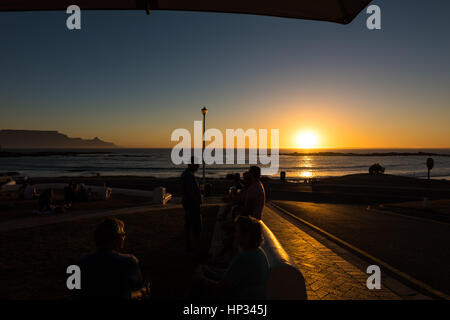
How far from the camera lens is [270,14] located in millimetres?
2859

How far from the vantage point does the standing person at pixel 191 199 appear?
612 cm

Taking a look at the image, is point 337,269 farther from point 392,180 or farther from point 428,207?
point 392,180

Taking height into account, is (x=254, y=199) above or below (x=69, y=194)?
above

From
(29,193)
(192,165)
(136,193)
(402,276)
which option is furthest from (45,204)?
(402,276)

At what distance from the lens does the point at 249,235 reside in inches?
105

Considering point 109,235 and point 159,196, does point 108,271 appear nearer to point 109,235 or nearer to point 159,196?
point 109,235

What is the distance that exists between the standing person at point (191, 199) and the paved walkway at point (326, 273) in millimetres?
2358

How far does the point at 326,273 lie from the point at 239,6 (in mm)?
4847

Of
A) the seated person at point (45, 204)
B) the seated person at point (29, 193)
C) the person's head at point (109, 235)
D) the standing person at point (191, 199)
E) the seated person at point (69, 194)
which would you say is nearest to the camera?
the person's head at point (109, 235)

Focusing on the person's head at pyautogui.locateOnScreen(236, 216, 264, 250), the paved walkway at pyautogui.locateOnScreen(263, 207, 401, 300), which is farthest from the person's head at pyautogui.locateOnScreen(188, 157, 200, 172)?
the person's head at pyautogui.locateOnScreen(236, 216, 264, 250)

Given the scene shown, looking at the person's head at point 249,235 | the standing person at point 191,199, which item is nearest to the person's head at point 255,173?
the standing person at point 191,199

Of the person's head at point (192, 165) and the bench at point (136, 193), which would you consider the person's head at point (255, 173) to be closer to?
the person's head at point (192, 165)

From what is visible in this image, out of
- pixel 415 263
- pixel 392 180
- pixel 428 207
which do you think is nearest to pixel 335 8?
pixel 415 263
